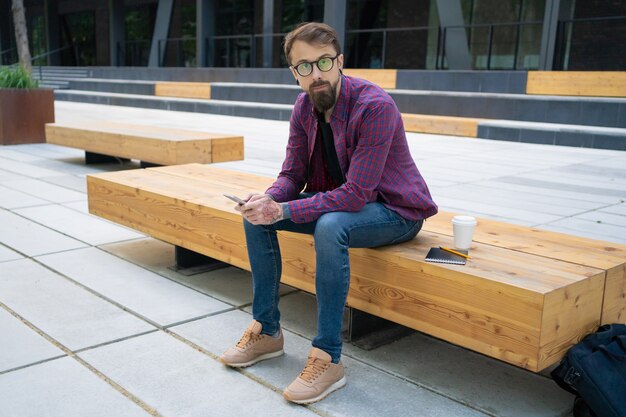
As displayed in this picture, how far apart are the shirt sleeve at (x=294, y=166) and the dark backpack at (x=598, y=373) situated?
1323 millimetres

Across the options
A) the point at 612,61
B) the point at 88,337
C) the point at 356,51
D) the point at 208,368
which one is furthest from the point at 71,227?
the point at 356,51

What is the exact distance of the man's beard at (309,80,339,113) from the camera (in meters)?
2.56

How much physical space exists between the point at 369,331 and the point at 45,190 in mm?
4471

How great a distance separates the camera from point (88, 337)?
9.43ft

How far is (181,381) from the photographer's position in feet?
8.14

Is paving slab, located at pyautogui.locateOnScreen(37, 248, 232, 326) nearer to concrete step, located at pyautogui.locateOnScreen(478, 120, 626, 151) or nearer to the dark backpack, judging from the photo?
the dark backpack

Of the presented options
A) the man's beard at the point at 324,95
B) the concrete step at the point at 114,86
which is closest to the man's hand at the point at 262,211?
the man's beard at the point at 324,95

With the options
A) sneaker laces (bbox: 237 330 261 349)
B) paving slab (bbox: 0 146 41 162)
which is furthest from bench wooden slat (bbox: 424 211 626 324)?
paving slab (bbox: 0 146 41 162)

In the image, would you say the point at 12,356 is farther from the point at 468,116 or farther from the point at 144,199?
Answer: the point at 468,116

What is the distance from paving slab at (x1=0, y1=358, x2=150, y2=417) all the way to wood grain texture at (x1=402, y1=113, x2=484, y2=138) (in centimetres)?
987

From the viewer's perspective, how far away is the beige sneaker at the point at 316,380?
2.34 metres

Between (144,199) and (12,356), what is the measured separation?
1.41 metres

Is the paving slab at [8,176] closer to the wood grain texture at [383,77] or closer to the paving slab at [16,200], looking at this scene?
the paving slab at [16,200]

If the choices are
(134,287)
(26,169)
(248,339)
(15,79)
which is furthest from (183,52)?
(248,339)
